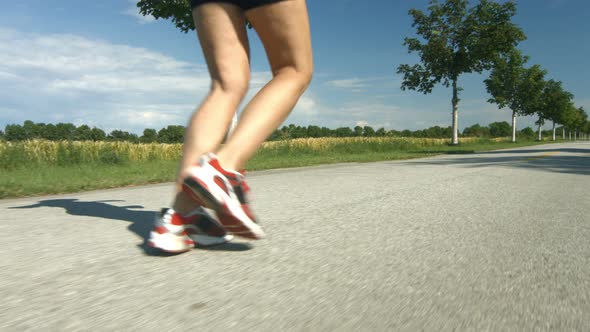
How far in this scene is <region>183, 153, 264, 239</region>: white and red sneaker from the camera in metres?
1.54

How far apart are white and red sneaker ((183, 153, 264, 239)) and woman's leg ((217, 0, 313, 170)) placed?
0.10 meters

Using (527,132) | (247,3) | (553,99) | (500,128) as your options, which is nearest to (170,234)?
(247,3)

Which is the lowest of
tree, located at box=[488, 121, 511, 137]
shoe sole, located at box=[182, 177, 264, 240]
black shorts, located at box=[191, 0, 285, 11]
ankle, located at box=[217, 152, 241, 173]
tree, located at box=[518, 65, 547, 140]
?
shoe sole, located at box=[182, 177, 264, 240]

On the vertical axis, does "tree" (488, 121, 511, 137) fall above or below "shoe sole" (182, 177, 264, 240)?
above

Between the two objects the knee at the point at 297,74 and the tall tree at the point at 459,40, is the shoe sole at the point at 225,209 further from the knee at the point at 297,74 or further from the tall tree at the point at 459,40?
the tall tree at the point at 459,40

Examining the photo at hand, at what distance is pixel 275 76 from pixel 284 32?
0.67 feet

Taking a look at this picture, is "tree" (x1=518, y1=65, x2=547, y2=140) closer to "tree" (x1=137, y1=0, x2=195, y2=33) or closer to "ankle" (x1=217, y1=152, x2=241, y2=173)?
"tree" (x1=137, y1=0, x2=195, y2=33)

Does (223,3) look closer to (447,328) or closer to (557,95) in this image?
(447,328)

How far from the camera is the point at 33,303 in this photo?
1.16 meters

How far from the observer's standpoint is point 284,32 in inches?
71.4

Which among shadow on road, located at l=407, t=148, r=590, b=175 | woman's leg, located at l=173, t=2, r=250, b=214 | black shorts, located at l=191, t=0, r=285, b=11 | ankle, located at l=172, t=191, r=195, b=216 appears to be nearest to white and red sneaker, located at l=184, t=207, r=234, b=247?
ankle, located at l=172, t=191, r=195, b=216

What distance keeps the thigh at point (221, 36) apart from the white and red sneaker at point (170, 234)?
2.01ft

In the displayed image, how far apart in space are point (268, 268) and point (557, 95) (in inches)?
2497

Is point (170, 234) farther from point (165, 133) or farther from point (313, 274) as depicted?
point (165, 133)
